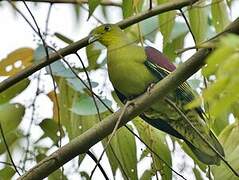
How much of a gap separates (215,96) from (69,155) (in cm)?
92

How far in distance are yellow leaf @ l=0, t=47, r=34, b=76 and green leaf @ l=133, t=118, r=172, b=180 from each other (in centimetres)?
57

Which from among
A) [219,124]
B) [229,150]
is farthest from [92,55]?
[229,150]

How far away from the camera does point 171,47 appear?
8.43 ft

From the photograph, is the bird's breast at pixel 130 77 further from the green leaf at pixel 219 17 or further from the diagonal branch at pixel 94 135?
the diagonal branch at pixel 94 135

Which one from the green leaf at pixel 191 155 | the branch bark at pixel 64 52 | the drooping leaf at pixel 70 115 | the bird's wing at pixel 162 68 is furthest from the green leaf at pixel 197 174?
the branch bark at pixel 64 52

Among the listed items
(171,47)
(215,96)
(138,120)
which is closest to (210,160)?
(138,120)

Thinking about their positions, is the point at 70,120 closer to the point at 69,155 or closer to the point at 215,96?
the point at 69,155

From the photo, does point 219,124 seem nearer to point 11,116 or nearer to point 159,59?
point 159,59

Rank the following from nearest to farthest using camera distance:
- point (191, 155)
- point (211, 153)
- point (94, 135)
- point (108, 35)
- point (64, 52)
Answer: point (94, 135) → point (64, 52) → point (211, 153) → point (191, 155) → point (108, 35)

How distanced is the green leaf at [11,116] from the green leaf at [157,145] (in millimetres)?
471

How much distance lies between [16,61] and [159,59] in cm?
63

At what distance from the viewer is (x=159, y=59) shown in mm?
2584

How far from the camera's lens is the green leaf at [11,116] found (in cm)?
235

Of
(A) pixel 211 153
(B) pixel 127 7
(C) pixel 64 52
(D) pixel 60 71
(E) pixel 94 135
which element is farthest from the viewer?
(A) pixel 211 153
